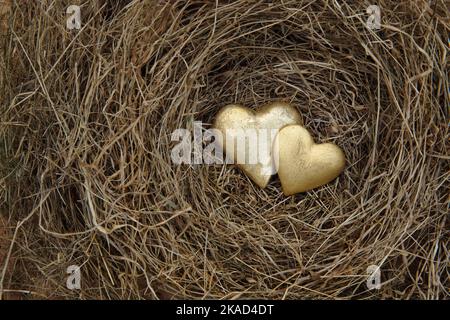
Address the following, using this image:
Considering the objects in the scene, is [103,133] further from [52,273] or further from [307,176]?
[307,176]

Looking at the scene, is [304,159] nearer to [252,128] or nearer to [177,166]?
[252,128]

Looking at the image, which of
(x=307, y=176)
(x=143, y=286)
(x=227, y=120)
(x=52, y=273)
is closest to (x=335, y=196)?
(x=307, y=176)

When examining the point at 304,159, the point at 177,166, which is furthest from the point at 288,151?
the point at 177,166

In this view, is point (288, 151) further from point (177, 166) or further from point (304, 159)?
point (177, 166)
